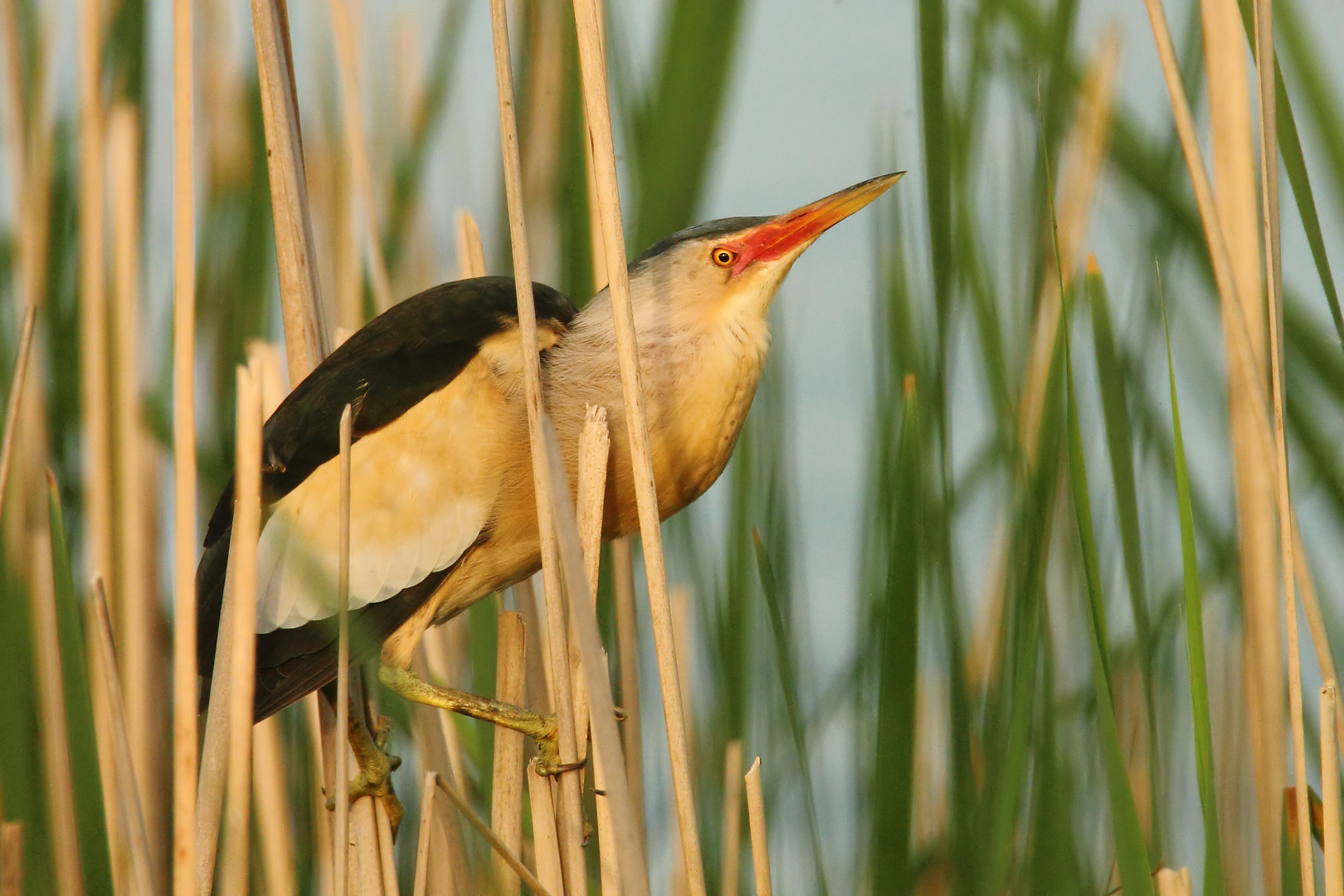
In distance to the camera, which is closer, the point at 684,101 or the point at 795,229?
the point at 684,101

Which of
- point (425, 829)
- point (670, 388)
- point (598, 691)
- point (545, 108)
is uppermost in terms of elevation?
point (545, 108)

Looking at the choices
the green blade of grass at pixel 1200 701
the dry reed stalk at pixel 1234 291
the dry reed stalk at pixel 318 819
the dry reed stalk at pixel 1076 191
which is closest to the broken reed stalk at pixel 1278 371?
the dry reed stalk at pixel 1234 291

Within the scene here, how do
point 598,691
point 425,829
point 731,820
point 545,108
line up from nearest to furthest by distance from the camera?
point 598,691
point 425,829
point 731,820
point 545,108

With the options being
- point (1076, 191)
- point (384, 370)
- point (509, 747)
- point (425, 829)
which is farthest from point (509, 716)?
point (1076, 191)

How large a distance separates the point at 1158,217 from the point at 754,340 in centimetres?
43

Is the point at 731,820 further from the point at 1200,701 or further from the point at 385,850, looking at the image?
the point at 1200,701

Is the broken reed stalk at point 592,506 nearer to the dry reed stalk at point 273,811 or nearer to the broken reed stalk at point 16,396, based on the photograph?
the dry reed stalk at point 273,811

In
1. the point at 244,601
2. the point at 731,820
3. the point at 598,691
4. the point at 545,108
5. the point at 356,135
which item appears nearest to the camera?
Answer: the point at 598,691

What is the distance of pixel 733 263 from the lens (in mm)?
1271

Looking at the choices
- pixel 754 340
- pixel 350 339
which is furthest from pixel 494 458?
pixel 754 340

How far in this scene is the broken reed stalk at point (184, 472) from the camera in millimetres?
788

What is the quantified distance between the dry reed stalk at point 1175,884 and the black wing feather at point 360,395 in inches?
27.9

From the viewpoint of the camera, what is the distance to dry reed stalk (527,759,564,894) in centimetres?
95

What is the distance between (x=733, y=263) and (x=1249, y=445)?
0.52 m
